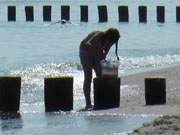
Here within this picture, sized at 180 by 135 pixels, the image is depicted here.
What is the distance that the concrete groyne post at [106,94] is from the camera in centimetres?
1545

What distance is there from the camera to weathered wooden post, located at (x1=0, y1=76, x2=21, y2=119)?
51.0 feet

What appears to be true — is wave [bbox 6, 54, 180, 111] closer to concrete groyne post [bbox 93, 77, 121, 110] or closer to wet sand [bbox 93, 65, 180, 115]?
wet sand [bbox 93, 65, 180, 115]

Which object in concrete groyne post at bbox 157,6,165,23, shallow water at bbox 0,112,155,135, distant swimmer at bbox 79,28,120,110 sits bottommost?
shallow water at bbox 0,112,155,135

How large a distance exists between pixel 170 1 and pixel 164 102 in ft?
361

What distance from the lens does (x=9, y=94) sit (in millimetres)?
15625

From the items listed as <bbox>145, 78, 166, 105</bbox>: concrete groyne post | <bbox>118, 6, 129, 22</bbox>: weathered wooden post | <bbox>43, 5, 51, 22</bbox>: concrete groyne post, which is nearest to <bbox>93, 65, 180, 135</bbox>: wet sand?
<bbox>145, 78, 166, 105</bbox>: concrete groyne post

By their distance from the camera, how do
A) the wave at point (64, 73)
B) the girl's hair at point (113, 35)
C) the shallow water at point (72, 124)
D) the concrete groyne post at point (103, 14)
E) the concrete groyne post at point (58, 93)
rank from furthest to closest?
1. the concrete groyne post at point (103, 14)
2. the wave at point (64, 73)
3. the concrete groyne post at point (58, 93)
4. the girl's hair at point (113, 35)
5. the shallow water at point (72, 124)

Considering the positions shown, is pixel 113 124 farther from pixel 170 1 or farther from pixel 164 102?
pixel 170 1

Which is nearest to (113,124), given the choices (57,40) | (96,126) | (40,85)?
(96,126)

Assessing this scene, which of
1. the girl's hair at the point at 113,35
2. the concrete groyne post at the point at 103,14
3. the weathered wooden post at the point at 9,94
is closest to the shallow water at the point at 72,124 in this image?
the weathered wooden post at the point at 9,94

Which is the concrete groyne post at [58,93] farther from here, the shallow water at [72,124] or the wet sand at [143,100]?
the wet sand at [143,100]

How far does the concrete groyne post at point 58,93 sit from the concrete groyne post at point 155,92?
134 centimetres

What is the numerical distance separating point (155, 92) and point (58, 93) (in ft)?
5.45

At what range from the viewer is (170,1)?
12481cm
